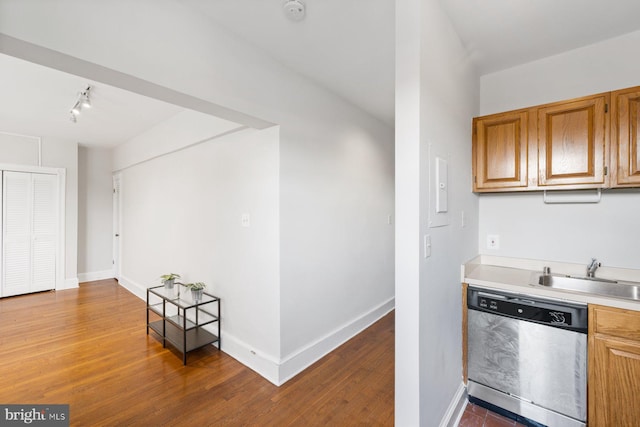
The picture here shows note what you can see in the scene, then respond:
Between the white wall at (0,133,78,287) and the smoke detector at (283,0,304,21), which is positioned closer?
the smoke detector at (283,0,304,21)

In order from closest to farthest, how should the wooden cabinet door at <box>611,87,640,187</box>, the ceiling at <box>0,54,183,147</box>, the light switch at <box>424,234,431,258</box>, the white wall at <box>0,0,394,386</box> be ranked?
1. the white wall at <box>0,0,394,386</box>
2. the light switch at <box>424,234,431,258</box>
3. the wooden cabinet door at <box>611,87,640,187</box>
4. the ceiling at <box>0,54,183,147</box>

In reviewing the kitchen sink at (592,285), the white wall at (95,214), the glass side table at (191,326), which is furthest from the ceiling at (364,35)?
the white wall at (95,214)

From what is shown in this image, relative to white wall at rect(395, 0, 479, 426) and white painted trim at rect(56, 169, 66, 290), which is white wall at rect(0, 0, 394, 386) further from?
white painted trim at rect(56, 169, 66, 290)

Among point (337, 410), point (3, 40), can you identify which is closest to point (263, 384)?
point (337, 410)

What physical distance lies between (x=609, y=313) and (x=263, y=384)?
2.34 meters

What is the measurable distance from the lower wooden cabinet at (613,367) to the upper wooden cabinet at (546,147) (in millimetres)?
856

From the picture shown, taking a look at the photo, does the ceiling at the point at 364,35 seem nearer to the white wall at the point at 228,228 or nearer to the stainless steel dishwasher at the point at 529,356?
the white wall at the point at 228,228

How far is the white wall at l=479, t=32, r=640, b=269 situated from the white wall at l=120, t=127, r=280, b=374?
196 centimetres

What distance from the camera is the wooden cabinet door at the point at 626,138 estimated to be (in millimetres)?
1669

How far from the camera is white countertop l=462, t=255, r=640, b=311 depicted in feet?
5.12

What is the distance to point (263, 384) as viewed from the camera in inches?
87.3

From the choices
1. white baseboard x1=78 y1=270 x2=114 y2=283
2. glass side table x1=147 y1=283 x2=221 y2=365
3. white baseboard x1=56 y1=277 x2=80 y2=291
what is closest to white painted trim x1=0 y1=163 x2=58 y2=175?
white baseboard x1=56 y1=277 x2=80 y2=291

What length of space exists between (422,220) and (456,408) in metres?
1.39

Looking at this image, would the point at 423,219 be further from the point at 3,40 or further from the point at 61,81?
the point at 61,81
